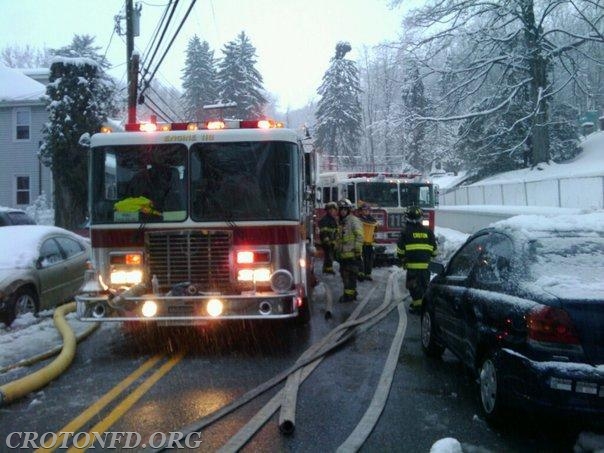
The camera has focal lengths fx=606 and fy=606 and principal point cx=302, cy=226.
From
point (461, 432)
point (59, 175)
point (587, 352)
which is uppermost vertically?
point (59, 175)

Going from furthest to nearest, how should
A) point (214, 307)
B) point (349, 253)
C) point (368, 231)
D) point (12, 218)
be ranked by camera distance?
point (12, 218)
point (368, 231)
point (349, 253)
point (214, 307)

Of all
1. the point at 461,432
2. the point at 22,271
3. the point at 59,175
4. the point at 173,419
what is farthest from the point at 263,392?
the point at 59,175

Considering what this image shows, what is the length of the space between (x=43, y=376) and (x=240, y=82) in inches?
1847

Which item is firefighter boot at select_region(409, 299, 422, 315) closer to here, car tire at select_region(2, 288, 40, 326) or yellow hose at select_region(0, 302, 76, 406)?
yellow hose at select_region(0, 302, 76, 406)

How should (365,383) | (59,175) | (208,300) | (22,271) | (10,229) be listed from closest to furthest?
(365,383)
(208,300)
(22,271)
(10,229)
(59,175)

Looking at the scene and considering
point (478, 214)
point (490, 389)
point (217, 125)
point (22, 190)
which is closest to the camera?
point (490, 389)

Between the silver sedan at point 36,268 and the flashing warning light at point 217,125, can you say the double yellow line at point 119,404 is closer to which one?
the flashing warning light at point 217,125

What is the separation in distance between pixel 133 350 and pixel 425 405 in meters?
3.87

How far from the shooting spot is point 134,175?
7438mm

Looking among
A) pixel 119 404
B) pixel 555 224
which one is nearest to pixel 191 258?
pixel 119 404

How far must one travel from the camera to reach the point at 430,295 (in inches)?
277

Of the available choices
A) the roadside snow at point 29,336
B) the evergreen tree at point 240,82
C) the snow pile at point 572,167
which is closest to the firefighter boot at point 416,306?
the roadside snow at point 29,336

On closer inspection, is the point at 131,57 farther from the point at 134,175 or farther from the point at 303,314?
the point at 303,314

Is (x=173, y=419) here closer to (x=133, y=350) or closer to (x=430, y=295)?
(x=133, y=350)
